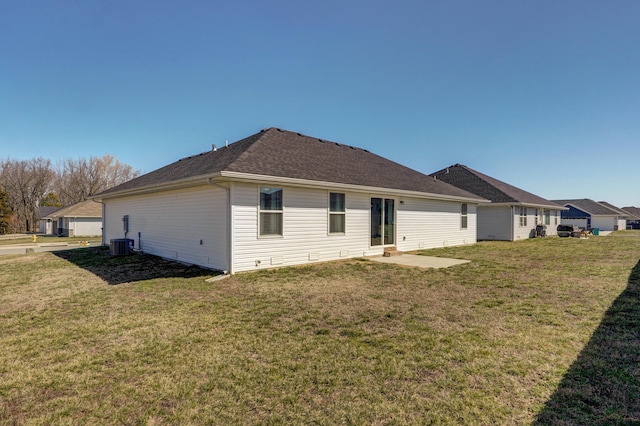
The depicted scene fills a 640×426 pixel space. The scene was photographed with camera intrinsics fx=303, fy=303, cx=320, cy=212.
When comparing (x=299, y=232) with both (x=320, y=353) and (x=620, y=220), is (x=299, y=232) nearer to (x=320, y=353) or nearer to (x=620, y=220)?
(x=320, y=353)

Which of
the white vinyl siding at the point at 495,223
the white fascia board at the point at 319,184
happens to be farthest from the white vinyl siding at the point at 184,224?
the white vinyl siding at the point at 495,223

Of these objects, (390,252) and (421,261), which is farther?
(390,252)

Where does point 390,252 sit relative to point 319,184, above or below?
below

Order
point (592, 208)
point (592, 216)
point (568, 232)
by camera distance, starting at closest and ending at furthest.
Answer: point (568, 232) → point (592, 216) → point (592, 208)

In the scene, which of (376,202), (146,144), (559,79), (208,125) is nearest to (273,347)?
(376,202)

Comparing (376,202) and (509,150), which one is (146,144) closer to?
(376,202)

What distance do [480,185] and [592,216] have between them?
→ 1386 inches

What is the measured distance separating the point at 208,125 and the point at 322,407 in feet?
59.8

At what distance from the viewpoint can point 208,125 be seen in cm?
1800

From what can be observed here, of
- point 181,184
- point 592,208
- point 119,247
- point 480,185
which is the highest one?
point 480,185

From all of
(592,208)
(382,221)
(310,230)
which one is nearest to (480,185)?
(382,221)

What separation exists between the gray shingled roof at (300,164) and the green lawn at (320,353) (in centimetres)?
358

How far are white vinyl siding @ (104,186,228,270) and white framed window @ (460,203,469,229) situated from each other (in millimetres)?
13307

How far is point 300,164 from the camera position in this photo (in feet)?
33.7
